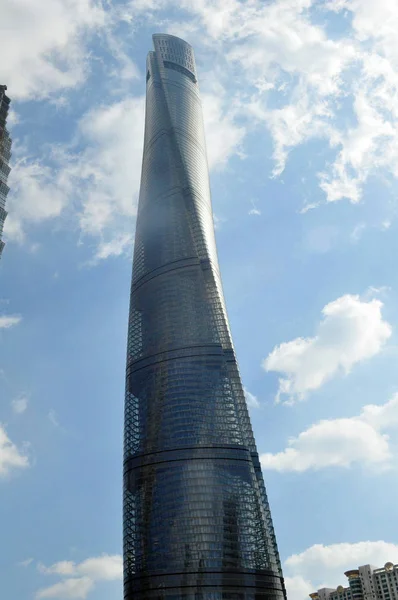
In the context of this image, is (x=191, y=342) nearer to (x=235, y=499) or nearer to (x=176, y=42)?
(x=235, y=499)

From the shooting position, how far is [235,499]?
343ft

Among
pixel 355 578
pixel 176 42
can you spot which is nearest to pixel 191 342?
pixel 355 578

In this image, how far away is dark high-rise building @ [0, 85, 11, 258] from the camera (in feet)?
274

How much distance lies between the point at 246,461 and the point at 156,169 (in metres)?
70.6

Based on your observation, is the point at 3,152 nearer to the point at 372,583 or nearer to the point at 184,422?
the point at 184,422

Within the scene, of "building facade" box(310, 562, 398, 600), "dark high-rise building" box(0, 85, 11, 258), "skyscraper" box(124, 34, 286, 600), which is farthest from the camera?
"building facade" box(310, 562, 398, 600)

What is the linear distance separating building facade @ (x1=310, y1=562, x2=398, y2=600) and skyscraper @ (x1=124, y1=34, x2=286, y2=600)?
55.7 metres

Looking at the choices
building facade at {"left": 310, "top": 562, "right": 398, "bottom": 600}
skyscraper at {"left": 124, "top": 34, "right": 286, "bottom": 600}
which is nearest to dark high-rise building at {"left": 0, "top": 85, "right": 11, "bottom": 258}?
skyscraper at {"left": 124, "top": 34, "right": 286, "bottom": 600}

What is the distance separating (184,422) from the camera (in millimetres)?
110000

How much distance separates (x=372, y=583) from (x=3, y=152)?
13029 centimetres

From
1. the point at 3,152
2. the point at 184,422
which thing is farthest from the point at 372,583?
the point at 3,152

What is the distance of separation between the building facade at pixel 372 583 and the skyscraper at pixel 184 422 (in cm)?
5572

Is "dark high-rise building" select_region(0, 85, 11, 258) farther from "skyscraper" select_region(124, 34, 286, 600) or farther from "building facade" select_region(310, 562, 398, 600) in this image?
"building facade" select_region(310, 562, 398, 600)

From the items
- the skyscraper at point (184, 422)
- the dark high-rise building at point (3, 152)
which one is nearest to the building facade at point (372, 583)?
the skyscraper at point (184, 422)
